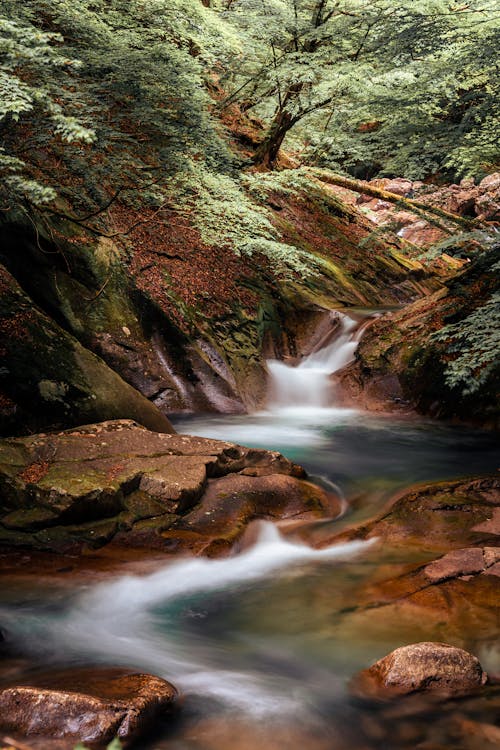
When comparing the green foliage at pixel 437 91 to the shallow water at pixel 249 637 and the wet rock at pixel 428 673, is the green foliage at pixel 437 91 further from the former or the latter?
the wet rock at pixel 428 673

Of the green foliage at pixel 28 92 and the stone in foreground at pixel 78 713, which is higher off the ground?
the green foliage at pixel 28 92

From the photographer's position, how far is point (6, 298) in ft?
22.5

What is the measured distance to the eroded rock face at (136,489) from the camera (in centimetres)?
503

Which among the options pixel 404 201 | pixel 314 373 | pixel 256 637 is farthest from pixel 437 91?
pixel 256 637

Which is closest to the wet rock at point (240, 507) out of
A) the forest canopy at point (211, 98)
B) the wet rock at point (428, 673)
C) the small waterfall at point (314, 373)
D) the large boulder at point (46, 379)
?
the large boulder at point (46, 379)

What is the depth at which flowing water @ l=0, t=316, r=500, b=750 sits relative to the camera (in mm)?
2893

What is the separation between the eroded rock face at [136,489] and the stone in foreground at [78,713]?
7.76 feet

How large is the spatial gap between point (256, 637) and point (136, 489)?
2.09m

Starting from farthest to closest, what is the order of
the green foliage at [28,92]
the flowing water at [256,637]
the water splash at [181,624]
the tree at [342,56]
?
the tree at [342,56] → the green foliage at [28,92] → the water splash at [181,624] → the flowing water at [256,637]

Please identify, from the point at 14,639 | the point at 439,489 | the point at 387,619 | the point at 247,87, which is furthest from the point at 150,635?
the point at 247,87

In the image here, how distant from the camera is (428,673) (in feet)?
10.1

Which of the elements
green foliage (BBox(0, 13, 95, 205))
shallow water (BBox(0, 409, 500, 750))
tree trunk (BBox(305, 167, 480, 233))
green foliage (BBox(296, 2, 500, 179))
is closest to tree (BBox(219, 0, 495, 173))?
green foliage (BBox(296, 2, 500, 179))

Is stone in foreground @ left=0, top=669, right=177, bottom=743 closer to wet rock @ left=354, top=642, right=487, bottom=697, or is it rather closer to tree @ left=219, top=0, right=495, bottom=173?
wet rock @ left=354, top=642, right=487, bottom=697

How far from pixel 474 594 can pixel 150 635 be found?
2.41 meters
